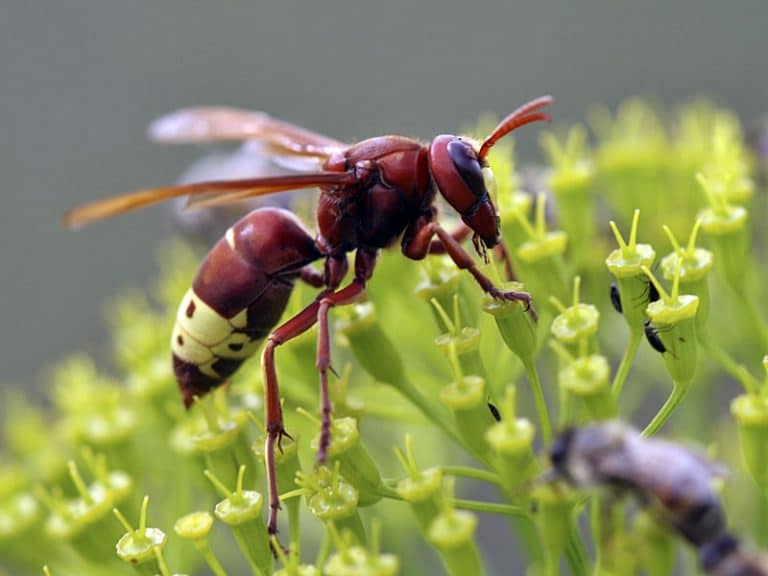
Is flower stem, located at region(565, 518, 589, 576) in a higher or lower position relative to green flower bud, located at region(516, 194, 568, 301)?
lower

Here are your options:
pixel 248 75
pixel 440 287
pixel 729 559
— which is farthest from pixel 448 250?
pixel 248 75

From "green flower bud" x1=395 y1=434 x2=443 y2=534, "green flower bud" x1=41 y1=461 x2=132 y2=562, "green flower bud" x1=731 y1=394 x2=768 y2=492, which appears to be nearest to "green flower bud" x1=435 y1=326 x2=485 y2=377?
"green flower bud" x1=395 y1=434 x2=443 y2=534

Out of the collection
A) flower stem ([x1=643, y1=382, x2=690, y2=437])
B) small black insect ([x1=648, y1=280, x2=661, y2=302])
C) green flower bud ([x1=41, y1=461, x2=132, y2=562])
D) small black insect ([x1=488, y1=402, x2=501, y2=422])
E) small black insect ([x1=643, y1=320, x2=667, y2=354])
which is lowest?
green flower bud ([x1=41, y1=461, x2=132, y2=562])

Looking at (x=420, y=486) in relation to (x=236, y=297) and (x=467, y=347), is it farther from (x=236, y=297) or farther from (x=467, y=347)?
(x=236, y=297)

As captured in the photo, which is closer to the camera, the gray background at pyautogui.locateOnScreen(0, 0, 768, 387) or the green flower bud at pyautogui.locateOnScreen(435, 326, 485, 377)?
the green flower bud at pyautogui.locateOnScreen(435, 326, 485, 377)

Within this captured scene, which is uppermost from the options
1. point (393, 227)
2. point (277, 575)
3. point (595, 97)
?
point (393, 227)

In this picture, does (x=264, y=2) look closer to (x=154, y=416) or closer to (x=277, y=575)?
(x=154, y=416)

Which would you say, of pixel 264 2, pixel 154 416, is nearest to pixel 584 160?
pixel 154 416

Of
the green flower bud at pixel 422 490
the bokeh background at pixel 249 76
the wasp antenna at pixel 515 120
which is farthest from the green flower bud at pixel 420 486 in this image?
the bokeh background at pixel 249 76

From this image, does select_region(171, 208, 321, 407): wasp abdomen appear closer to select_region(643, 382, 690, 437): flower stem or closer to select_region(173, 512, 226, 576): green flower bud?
select_region(173, 512, 226, 576): green flower bud
